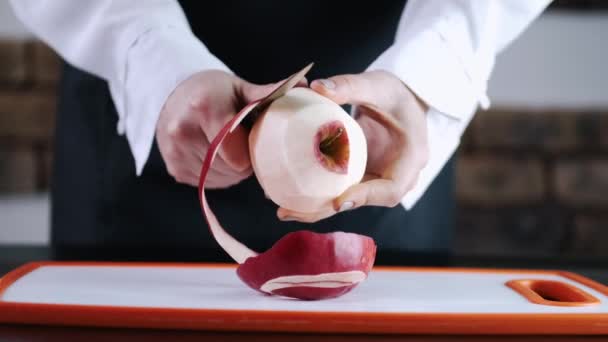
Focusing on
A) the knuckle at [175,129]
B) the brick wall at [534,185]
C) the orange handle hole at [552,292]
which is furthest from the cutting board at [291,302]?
the brick wall at [534,185]

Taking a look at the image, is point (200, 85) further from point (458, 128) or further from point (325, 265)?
point (458, 128)

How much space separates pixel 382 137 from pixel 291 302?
0.70ft

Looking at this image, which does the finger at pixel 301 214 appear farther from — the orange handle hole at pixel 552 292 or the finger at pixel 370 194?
the orange handle hole at pixel 552 292

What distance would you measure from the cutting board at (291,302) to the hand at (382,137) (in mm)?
70

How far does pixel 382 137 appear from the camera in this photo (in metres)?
0.69

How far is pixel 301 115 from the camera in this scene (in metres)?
0.50

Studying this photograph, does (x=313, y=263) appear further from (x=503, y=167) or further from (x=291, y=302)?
(x=503, y=167)

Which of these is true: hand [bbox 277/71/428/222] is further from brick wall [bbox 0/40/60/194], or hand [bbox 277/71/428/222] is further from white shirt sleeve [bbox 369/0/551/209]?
brick wall [bbox 0/40/60/194]

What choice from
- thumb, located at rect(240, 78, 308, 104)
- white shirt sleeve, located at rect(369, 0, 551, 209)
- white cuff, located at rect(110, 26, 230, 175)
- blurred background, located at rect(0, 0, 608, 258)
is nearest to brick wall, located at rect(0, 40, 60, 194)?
blurred background, located at rect(0, 0, 608, 258)

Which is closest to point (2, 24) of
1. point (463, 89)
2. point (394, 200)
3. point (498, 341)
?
point (463, 89)

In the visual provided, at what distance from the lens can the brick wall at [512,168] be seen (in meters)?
1.70

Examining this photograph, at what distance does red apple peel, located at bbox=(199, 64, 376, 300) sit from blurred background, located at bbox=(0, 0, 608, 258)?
1214mm

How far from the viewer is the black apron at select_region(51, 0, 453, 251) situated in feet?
2.88

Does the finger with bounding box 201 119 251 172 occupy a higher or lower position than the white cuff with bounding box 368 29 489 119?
lower
